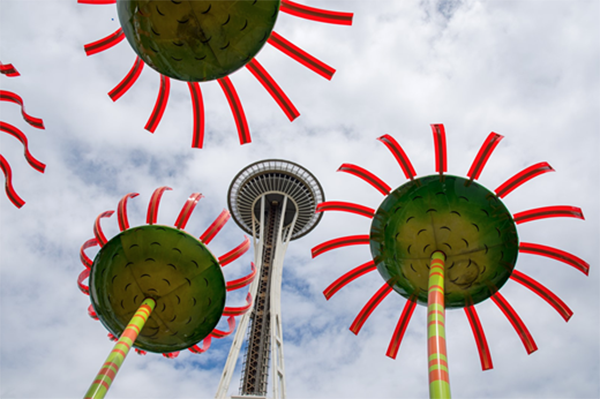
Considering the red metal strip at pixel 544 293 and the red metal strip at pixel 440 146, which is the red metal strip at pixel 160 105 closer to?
the red metal strip at pixel 440 146

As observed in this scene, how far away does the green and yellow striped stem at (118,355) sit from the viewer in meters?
4.90

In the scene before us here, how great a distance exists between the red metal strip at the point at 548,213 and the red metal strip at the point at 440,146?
3.85 feet

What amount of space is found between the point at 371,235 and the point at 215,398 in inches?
1021

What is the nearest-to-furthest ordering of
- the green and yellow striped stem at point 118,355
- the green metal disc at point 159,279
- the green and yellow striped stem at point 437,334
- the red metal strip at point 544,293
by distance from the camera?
the green and yellow striped stem at point 437,334
the green and yellow striped stem at point 118,355
the red metal strip at point 544,293
the green metal disc at point 159,279

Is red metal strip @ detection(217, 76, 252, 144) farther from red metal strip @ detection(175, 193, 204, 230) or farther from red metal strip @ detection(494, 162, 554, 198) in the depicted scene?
red metal strip @ detection(494, 162, 554, 198)

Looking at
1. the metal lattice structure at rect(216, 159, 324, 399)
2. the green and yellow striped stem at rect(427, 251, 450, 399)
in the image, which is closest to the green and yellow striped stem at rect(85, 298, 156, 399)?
the green and yellow striped stem at rect(427, 251, 450, 399)

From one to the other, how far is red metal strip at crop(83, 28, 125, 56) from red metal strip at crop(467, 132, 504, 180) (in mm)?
4966

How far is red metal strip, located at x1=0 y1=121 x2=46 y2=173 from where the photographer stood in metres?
6.43

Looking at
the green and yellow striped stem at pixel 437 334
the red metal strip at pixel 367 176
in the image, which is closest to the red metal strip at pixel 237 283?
the red metal strip at pixel 367 176

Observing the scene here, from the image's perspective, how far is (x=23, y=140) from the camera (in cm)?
644

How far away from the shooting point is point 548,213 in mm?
5621

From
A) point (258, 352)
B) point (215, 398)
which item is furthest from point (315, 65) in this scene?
point (258, 352)

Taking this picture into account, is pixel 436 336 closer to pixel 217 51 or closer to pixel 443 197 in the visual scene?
pixel 443 197

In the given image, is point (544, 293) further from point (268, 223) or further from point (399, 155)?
point (268, 223)
